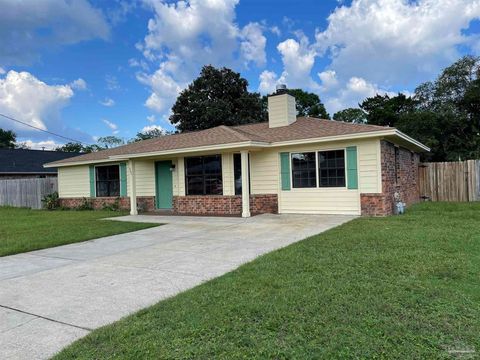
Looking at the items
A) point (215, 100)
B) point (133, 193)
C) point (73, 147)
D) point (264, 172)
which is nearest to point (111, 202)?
point (133, 193)

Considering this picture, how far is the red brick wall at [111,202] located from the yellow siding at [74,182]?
0.90 feet

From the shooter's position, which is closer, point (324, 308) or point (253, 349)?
point (253, 349)

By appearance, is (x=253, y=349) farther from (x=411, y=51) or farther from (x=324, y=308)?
(x=411, y=51)

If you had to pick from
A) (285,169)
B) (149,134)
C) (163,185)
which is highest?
(149,134)

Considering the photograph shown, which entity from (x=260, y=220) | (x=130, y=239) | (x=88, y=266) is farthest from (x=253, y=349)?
(x=260, y=220)

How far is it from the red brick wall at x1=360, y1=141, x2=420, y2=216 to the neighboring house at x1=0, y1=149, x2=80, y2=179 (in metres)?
25.7

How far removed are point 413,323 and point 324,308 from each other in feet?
2.59

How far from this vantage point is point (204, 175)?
13.9 metres

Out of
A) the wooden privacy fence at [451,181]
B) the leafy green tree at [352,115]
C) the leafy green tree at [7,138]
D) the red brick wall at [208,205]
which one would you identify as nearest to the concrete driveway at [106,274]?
the red brick wall at [208,205]

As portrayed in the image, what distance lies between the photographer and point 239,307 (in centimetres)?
370

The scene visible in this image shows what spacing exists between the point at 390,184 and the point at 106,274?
9.19 metres

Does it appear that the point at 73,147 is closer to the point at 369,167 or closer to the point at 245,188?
the point at 245,188

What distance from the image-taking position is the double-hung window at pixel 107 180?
17.0 meters

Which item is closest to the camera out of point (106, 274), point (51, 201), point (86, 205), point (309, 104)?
point (106, 274)
